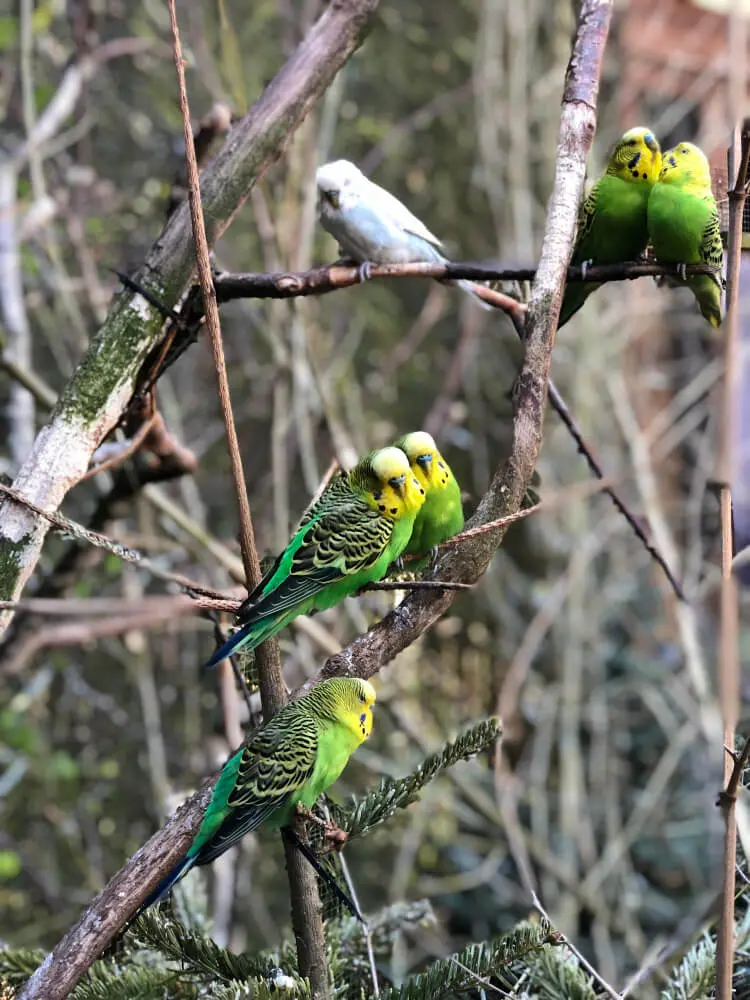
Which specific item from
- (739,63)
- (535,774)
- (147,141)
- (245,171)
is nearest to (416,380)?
(147,141)

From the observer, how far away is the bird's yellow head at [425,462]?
1.24 meters

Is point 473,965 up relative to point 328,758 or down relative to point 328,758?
down

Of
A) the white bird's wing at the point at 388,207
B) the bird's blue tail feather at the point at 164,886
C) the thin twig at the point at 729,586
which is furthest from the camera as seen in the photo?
the white bird's wing at the point at 388,207

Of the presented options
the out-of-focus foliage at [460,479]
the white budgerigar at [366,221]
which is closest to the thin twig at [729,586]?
the white budgerigar at [366,221]

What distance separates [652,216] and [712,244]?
90 millimetres

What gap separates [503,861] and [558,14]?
11.3 ft

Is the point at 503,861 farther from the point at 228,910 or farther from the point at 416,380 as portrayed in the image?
the point at 416,380

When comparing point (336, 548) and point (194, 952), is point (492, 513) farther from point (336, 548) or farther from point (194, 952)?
point (194, 952)

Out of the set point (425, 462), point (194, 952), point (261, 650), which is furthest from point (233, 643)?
point (425, 462)

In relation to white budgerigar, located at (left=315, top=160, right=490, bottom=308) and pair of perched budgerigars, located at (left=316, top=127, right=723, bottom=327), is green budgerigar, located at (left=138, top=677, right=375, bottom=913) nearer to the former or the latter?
pair of perched budgerigars, located at (left=316, top=127, right=723, bottom=327)

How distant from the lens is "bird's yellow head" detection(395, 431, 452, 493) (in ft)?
4.08

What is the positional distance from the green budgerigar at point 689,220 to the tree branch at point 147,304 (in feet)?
1.45

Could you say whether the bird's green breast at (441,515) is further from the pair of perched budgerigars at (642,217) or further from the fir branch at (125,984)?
the fir branch at (125,984)

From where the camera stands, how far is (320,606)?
1.06m
